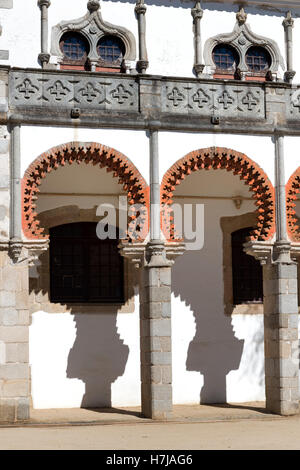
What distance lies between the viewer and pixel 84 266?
61.4ft

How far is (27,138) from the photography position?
15.8 meters

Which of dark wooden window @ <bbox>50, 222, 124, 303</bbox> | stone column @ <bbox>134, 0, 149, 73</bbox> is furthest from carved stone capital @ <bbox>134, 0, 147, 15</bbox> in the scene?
dark wooden window @ <bbox>50, 222, 124, 303</bbox>

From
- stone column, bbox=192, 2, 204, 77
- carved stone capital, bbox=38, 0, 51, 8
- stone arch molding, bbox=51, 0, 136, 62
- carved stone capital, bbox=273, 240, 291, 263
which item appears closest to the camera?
carved stone capital, bbox=273, 240, 291, 263

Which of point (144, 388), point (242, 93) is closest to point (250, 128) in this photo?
point (242, 93)

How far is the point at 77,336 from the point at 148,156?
160 inches

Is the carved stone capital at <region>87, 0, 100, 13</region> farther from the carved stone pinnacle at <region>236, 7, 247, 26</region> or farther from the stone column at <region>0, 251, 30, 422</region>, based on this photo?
the stone column at <region>0, 251, 30, 422</region>

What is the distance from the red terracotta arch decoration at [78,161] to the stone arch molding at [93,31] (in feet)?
9.37

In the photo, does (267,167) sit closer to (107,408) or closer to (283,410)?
(283,410)

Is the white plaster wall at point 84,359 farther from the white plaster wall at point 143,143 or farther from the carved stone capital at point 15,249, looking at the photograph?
the white plaster wall at point 143,143

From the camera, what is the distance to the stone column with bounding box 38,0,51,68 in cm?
1791

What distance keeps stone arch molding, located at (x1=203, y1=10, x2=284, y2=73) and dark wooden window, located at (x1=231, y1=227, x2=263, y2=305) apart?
343cm

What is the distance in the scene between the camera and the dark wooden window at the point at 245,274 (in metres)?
19.4

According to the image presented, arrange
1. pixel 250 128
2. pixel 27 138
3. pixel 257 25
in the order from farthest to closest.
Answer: pixel 257 25 → pixel 250 128 → pixel 27 138

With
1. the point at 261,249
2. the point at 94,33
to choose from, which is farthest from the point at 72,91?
the point at 261,249
